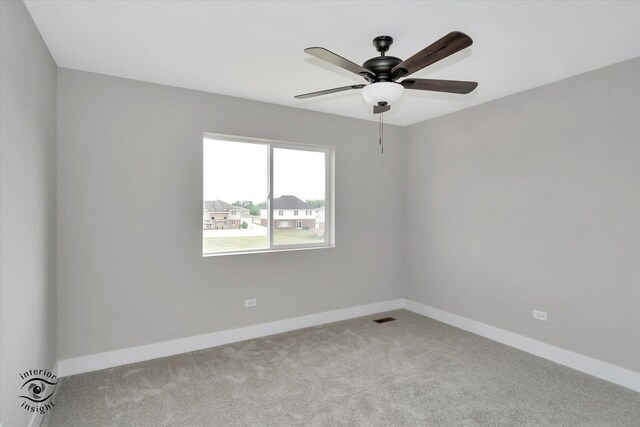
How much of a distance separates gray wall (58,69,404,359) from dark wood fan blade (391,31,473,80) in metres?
2.06

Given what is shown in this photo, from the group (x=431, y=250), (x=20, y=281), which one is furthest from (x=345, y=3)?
(x=431, y=250)

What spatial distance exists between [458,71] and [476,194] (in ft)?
5.02

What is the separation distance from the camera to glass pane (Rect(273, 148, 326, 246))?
400 cm

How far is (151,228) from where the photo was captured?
10.4 ft

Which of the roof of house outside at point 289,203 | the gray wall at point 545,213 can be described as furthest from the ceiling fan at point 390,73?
the roof of house outside at point 289,203

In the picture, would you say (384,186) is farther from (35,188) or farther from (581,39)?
(35,188)

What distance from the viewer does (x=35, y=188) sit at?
219 centimetres

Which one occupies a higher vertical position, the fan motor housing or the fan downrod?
the fan downrod

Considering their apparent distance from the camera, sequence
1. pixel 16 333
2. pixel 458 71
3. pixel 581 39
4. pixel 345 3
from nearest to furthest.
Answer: pixel 16 333 → pixel 345 3 → pixel 581 39 → pixel 458 71

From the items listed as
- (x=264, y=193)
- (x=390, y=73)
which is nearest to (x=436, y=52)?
(x=390, y=73)

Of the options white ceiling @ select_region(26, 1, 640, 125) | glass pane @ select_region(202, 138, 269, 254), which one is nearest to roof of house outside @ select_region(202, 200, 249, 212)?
glass pane @ select_region(202, 138, 269, 254)

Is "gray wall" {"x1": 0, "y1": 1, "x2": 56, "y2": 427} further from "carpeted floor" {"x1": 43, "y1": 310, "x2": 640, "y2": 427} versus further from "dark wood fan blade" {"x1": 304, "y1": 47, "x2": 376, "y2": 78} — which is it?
"dark wood fan blade" {"x1": 304, "y1": 47, "x2": 376, "y2": 78}
